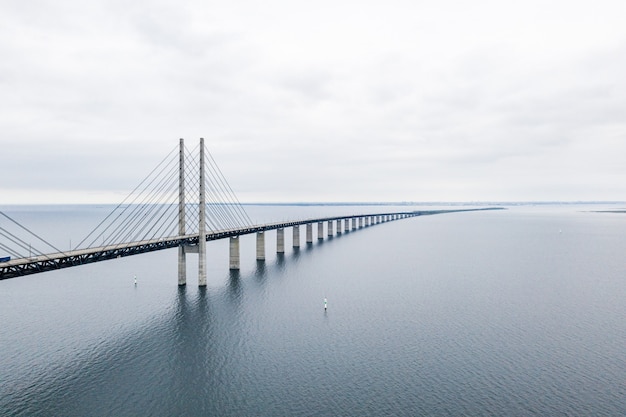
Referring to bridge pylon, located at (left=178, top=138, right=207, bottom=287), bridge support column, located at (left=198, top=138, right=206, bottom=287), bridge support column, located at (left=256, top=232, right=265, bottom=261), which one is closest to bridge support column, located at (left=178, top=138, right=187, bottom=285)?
bridge pylon, located at (left=178, top=138, right=207, bottom=287)

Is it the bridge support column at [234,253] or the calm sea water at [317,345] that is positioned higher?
the bridge support column at [234,253]

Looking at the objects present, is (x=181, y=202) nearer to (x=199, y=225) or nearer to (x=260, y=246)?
(x=199, y=225)

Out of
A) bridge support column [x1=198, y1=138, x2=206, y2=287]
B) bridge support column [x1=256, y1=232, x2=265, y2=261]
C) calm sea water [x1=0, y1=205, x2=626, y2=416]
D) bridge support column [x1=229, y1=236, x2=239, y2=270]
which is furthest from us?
bridge support column [x1=256, y1=232, x2=265, y2=261]

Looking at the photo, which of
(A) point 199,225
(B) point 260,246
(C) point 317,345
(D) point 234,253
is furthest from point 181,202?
(C) point 317,345

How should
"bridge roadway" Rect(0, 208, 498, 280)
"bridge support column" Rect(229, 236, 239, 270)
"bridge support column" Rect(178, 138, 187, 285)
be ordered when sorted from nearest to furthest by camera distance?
"bridge roadway" Rect(0, 208, 498, 280) < "bridge support column" Rect(178, 138, 187, 285) < "bridge support column" Rect(229, 236, 239, 270)

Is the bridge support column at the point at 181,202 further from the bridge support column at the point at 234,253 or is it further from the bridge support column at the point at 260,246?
the bridge support column at the point at 260,246

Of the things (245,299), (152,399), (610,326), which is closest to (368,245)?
(245,299)

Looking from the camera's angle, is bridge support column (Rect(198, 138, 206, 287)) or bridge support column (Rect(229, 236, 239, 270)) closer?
bridge support column (Rect(198, 138, 206, 287))

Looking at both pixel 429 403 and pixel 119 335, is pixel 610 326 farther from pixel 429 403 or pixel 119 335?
pixel 119 335

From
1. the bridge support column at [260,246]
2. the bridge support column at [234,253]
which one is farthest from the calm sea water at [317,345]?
the bridge support column at [260,246]

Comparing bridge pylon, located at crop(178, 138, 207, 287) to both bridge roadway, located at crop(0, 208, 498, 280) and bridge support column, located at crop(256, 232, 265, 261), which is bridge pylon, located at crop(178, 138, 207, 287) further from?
bridge support column, located at crop(256, 232, 265, 261)
